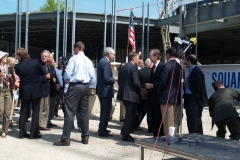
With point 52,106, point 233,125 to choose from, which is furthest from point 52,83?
point 233,125

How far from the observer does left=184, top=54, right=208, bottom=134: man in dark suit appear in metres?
6.12

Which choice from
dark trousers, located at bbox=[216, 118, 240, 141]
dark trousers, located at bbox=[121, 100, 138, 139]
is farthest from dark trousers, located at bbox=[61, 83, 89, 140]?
dark trousers, located at bbox=[216, 118, 240, 141]

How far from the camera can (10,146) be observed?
6289 millimetres

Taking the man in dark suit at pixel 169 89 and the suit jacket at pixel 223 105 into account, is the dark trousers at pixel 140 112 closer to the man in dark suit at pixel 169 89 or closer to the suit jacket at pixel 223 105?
the man in dark suit at pixel 169 89

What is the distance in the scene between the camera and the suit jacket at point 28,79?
6801 millimetres

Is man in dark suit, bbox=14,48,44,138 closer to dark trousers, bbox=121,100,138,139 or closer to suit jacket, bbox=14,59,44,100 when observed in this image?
suit jacket, bbox=14,59,44,100

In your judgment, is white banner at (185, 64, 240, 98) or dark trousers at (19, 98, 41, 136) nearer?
dark trousers at (19, 98, 41, 136)

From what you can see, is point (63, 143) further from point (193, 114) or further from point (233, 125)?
point (233, 125)

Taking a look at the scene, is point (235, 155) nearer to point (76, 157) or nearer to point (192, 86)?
point (192, 86)

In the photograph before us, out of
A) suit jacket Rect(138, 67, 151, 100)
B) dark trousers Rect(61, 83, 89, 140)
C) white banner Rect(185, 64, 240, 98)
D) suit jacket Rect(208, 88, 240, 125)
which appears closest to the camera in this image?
suit jacket Rect(208, 88, 240, 125)

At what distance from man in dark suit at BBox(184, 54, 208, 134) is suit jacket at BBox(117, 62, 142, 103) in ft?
3.39

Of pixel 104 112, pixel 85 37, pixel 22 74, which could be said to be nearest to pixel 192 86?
pixel 104 112

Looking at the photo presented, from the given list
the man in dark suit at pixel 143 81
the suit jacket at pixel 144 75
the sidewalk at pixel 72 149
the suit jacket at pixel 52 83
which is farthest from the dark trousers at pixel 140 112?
the suit jacket at pixel 52 83

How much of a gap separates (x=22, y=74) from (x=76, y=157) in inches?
88.2
